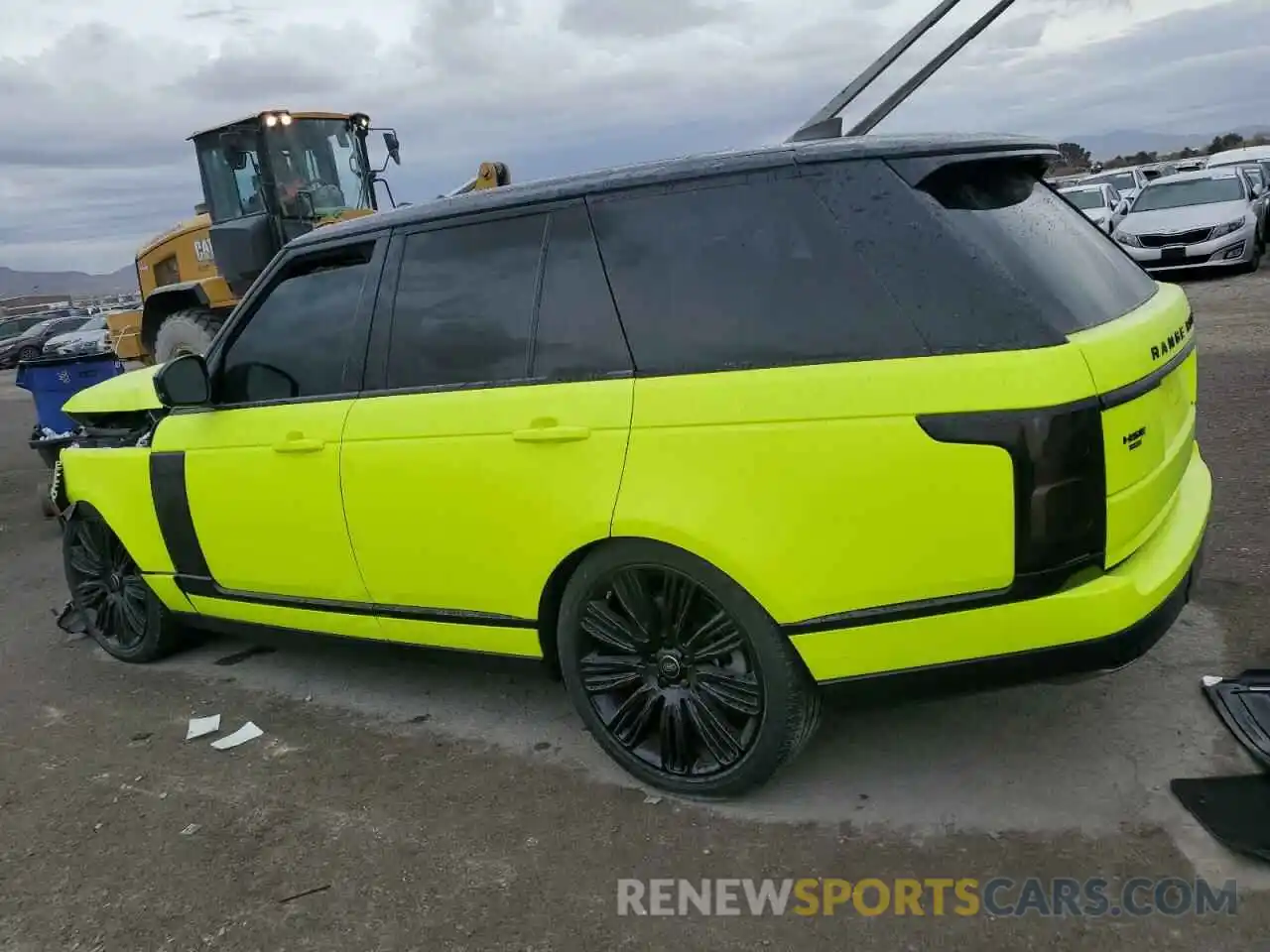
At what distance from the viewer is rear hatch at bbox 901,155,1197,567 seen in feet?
8.28

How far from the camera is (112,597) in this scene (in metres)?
4.93

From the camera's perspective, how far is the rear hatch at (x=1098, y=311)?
99.3 inches

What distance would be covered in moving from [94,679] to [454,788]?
94.6 inches

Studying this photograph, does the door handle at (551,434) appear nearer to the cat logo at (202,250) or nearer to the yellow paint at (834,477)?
the yellow paint at (834,477)

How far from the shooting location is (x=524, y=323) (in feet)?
10.6

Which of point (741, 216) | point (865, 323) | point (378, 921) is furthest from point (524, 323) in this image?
point (378, 921)

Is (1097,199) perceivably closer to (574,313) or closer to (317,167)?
(317,167)

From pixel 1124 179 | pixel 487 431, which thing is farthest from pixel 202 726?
pixel 1124 179

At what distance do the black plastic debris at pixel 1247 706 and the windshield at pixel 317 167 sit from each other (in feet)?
32.3

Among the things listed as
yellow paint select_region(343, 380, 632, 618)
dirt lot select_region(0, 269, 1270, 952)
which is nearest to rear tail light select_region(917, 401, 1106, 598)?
dirt lot select_region(0, 269, 1270, 952)

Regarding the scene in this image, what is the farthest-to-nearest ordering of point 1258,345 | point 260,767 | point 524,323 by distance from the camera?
point 1258,345 → point 260,767 → point 524,323

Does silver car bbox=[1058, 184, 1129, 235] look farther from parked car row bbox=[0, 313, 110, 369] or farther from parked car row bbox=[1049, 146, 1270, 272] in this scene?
parked car row bbox=[0, 313, 110, 369]

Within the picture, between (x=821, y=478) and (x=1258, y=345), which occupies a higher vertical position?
(x=821, y=478)

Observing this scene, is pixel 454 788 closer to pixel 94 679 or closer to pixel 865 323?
pixel 865 323
